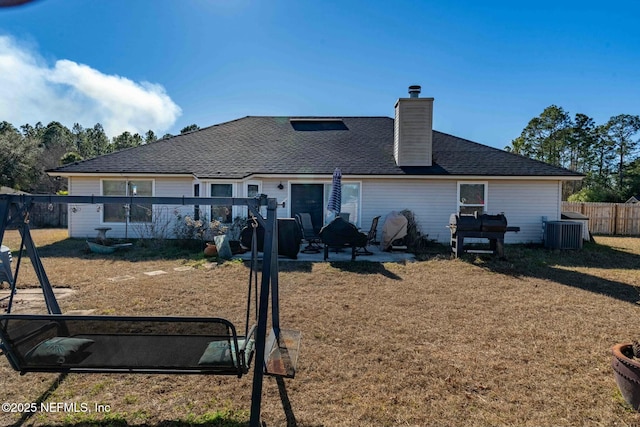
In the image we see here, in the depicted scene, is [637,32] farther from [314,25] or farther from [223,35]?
[223,35]

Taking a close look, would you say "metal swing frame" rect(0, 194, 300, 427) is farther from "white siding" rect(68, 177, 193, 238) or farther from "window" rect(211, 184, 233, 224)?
"white siding" rect(68, 177, 193, 238)

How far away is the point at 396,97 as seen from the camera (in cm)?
1184

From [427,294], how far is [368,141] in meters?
9.25

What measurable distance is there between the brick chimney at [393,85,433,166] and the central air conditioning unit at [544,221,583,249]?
Result: 4429 mm

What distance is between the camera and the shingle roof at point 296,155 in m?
11.0

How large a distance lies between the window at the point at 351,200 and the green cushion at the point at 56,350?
9.42 meters

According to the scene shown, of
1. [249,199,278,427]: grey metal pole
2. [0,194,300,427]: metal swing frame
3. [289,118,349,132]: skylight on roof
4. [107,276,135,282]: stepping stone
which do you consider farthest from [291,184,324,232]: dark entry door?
[249,199,278,427]: grey metal pole

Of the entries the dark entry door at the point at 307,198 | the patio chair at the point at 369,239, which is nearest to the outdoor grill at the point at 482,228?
A: the patio chair at the point at 369,239

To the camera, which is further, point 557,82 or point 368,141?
point 368,141

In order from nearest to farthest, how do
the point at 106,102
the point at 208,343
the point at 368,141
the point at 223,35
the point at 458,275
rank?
1. the point at 208,343
2. the point at 458,275
3. the point at 223,35
4. the point at 368,141
5. the point at 106,102

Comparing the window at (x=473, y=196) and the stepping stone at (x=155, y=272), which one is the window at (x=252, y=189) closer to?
the stepping stone at (x=155, y=272)

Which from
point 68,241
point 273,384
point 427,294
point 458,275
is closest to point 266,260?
point 273,384

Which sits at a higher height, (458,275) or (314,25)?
(314,25)

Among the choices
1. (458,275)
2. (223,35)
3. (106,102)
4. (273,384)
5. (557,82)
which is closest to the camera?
(273,384)
